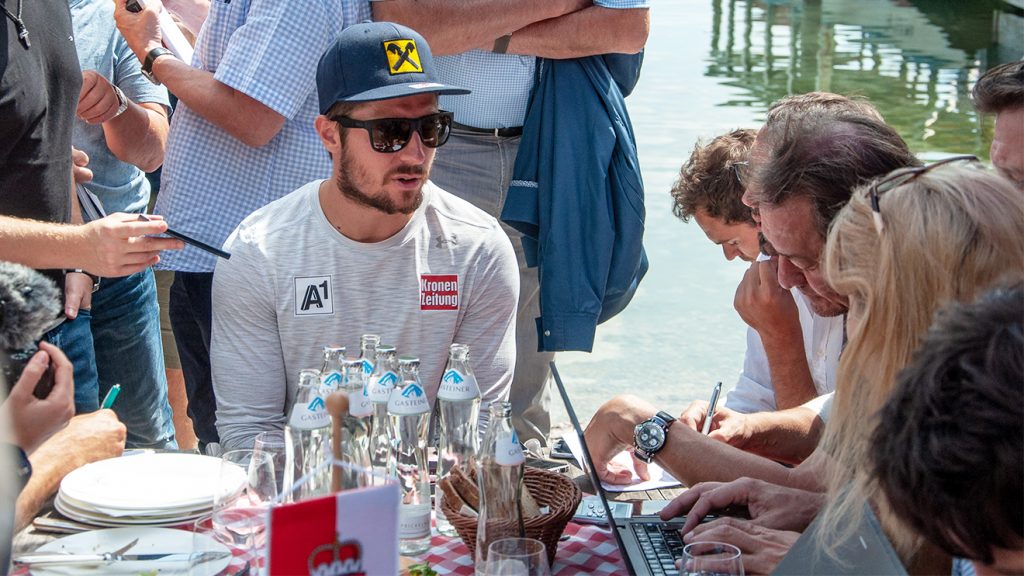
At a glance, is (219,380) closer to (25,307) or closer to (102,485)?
(102,485)

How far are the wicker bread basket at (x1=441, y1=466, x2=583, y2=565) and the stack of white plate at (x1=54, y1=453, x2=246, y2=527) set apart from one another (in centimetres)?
36

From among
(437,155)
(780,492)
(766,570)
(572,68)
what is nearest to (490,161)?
(437,155)

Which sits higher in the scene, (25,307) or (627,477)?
(25,307)

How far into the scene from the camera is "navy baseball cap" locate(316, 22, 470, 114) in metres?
2.68

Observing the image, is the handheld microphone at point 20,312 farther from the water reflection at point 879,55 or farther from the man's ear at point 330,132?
the water reflection at point 879,55

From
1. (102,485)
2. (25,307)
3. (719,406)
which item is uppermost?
(25,307)

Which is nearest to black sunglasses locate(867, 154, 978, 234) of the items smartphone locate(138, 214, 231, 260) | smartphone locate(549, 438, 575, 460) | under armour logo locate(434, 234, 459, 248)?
smartphone locate(549, 438, 575, 460)

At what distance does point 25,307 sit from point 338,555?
63 cm

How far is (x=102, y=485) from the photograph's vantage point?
2.01 m

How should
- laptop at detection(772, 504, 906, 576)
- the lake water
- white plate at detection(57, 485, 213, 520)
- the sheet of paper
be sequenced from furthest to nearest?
1. the lake water
2. the sheet of paper
3. white plate at detection(57, 485, 213, 520)
4. laptop at detection(772, 504, 906, 576)

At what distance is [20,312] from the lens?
1.58m

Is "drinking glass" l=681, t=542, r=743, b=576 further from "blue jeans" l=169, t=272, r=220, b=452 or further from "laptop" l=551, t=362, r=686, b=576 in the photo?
"blue jeans" l=169, t=272, r=220, b=452

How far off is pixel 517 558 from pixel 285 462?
0.55 meters

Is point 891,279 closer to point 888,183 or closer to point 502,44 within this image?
point 888,183
